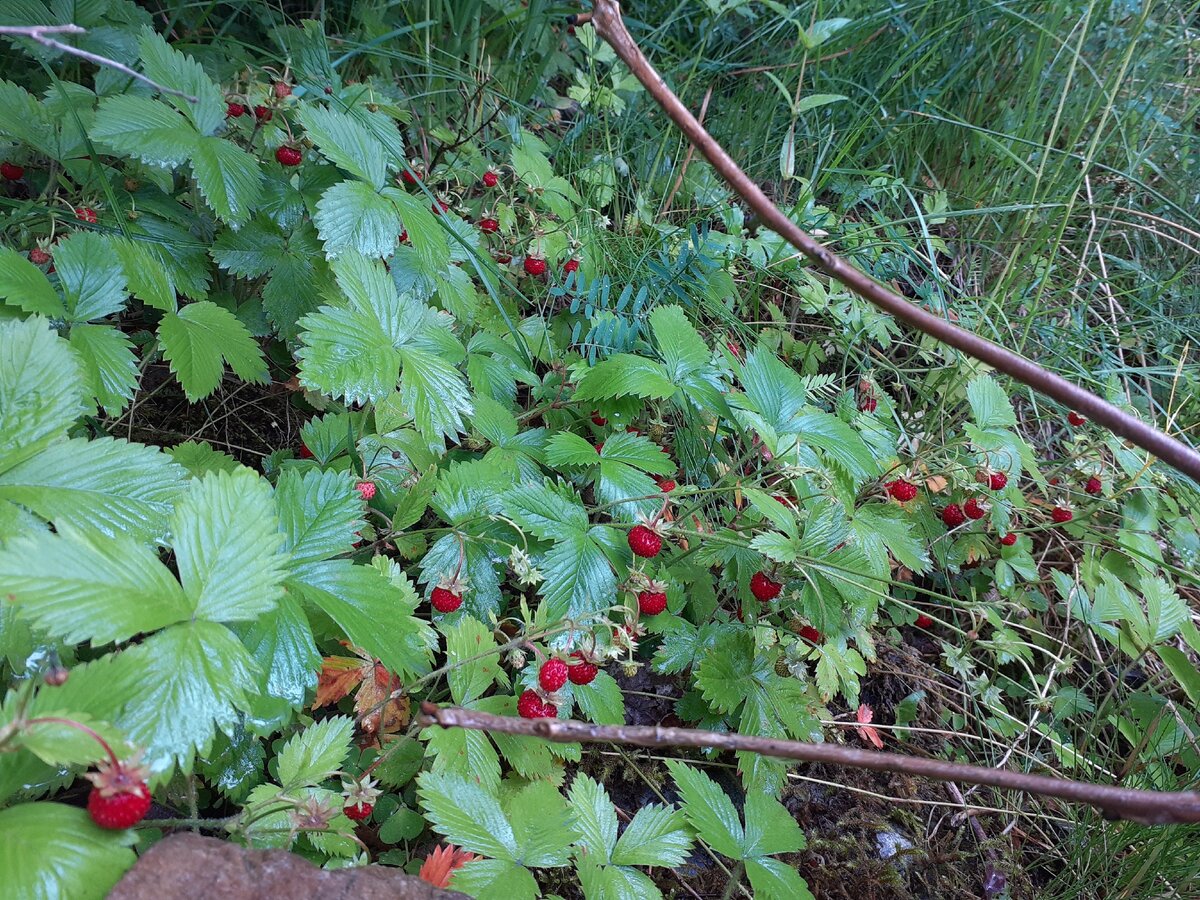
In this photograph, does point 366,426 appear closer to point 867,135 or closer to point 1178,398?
point 867,135

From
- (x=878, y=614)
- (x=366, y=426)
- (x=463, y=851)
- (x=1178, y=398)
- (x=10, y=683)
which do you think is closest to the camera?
(x=10, y=683)

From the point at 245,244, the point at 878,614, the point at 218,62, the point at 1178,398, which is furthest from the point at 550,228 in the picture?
the point at 1178,398

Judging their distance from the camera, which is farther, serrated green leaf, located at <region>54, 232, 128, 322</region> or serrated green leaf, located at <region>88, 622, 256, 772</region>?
serrated green leaf, located at <region>54, 232, 128, 322</region>

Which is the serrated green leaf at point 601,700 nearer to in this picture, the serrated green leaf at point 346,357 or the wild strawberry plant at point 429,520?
the wild strawberry plant at point 429,520

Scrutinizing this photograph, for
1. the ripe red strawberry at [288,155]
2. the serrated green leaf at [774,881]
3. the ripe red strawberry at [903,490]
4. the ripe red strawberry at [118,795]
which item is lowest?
the serrated green leaf at [774,881]

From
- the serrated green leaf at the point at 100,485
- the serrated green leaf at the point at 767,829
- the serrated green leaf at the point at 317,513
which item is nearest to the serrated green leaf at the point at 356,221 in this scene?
the serrated green leaf at the point at 317,513

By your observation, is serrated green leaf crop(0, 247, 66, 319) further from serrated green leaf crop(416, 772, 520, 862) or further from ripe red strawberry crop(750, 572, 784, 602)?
ripe red strawberry crop(750, 572, 784, 602)

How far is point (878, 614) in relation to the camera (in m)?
2.35

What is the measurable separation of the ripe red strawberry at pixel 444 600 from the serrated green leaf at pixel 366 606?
18 cm

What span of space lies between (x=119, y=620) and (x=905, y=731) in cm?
195

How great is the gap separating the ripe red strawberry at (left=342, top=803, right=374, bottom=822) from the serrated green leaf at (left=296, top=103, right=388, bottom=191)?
128cm

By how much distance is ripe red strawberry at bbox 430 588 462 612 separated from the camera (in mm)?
1472

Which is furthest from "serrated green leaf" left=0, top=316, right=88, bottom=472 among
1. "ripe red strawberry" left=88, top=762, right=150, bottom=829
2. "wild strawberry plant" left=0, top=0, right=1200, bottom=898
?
"ripe red strawberry" left=88, top=762, right=150, bottom=829

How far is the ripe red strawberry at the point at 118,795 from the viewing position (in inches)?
31.5
